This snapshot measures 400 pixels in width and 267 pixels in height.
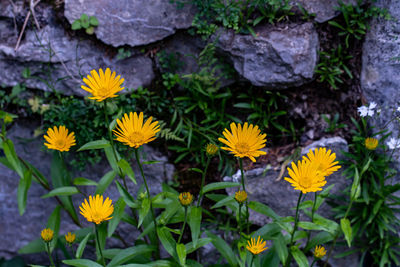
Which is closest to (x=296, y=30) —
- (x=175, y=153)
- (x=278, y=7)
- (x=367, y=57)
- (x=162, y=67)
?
(x=278, y=7)

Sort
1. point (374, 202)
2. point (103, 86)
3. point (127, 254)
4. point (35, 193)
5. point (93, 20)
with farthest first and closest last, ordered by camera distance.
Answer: point (35, 193), point (93, 20), point (374, 202), point (127, 254), point (103, 86)

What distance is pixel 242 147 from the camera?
171 cm

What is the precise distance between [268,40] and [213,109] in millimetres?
573

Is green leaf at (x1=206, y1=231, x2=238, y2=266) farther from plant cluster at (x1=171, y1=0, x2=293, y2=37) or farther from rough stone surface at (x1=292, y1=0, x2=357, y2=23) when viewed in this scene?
rough stone surface at (x1=292, y1=0, x2=357, y2=23)

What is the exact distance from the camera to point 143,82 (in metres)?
2.62

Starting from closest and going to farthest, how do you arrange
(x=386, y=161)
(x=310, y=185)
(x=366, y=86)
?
(x=310, y=185), (x=386, y=161), (x=366, y=86)

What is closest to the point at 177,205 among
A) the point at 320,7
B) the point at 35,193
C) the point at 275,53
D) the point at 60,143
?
the point at 60,143

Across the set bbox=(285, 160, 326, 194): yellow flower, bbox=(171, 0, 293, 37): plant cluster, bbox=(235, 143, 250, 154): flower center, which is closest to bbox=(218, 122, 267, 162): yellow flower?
Result: bbox=(235, 143, 250, 154): flower center

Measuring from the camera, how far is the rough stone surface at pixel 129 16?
2537mm

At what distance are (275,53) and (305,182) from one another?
1.07 meters

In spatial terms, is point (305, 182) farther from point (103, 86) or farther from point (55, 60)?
point (55, 60)

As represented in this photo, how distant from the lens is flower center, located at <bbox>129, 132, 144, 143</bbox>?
5.37 ft

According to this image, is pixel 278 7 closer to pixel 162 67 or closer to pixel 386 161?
pixel 162 67

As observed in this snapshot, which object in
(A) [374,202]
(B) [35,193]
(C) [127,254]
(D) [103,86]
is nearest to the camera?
(D) [103,86]
